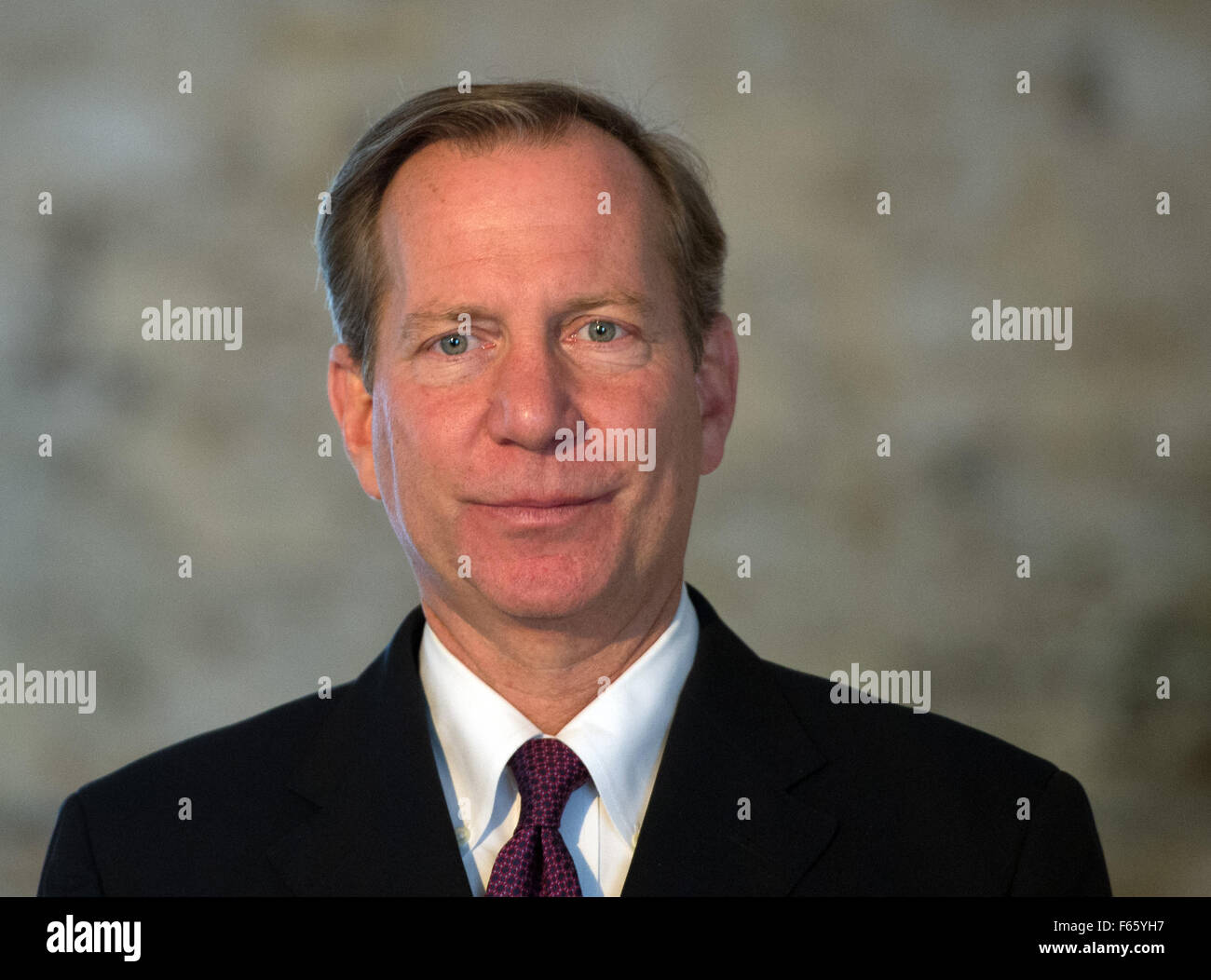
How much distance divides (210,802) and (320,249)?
3.60 feet

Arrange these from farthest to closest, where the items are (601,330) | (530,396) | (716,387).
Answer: (716,387) < (601,330) < (530,396)

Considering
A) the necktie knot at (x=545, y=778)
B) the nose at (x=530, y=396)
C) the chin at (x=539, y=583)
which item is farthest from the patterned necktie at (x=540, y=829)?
the nose at (x=530, y=396)

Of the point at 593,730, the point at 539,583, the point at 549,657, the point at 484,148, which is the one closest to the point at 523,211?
the point at 484,148

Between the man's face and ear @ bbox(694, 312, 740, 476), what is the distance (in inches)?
6.5

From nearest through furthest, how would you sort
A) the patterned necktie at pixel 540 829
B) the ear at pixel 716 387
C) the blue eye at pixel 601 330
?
the patterned necktie at pixel 540 829 < the blue eye at pixel 601 330 < the ear at pixel 716 387

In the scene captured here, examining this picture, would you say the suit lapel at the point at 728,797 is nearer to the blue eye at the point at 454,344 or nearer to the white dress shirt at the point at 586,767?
the white dress shirt at the point at 586,767

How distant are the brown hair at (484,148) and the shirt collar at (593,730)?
598 mm

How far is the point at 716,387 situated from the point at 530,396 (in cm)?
53

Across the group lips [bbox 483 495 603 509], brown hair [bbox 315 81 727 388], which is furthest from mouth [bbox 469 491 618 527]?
brown hair [bbox 315 81 727 388]

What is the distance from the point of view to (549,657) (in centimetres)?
288

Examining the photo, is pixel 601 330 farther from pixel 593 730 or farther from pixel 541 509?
pixel 593 730

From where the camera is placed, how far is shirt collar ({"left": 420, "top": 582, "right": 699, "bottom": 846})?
282cm

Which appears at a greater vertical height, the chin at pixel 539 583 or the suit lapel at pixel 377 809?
the chin at pixel 539 583

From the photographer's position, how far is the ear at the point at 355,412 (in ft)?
10.2
